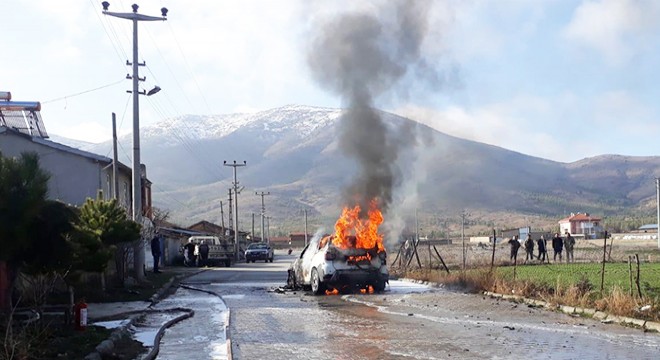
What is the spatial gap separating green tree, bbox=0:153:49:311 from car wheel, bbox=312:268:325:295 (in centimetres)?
1207

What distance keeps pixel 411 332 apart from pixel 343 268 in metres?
8.69

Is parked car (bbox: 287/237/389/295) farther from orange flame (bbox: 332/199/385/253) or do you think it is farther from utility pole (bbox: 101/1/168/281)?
utility pole (bbox: 101/1/168/281)

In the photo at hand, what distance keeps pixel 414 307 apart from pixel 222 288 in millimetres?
10756

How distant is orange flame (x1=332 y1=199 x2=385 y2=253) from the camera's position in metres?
23.3

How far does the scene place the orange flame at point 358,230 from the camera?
23.3m

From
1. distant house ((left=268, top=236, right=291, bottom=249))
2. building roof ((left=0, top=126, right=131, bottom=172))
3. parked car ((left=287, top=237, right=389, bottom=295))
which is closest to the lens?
parked car ((left=287, top=237, right=389, bottom=295))

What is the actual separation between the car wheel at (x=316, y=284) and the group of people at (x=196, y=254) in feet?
97.8

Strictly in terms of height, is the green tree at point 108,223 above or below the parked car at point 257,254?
above

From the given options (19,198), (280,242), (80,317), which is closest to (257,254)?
(80,317)

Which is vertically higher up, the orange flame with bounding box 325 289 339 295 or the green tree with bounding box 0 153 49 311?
the green tree with bounding box 0 153 49 311

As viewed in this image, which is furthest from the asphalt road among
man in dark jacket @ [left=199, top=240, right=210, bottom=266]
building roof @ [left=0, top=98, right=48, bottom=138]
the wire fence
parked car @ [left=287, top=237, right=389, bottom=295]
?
man in dark jacket @ [left=199, top=240, right=210, bottom=266]

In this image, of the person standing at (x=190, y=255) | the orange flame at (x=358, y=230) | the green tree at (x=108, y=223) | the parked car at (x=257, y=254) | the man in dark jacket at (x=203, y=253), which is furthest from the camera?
the parked car at (x=257, y=254)

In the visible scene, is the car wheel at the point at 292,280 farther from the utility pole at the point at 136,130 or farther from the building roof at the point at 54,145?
the building roof at the point at 54,145

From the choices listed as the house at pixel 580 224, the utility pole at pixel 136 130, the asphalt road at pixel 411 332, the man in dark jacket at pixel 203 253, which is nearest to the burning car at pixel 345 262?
the asphalt road at pixel 411 332
